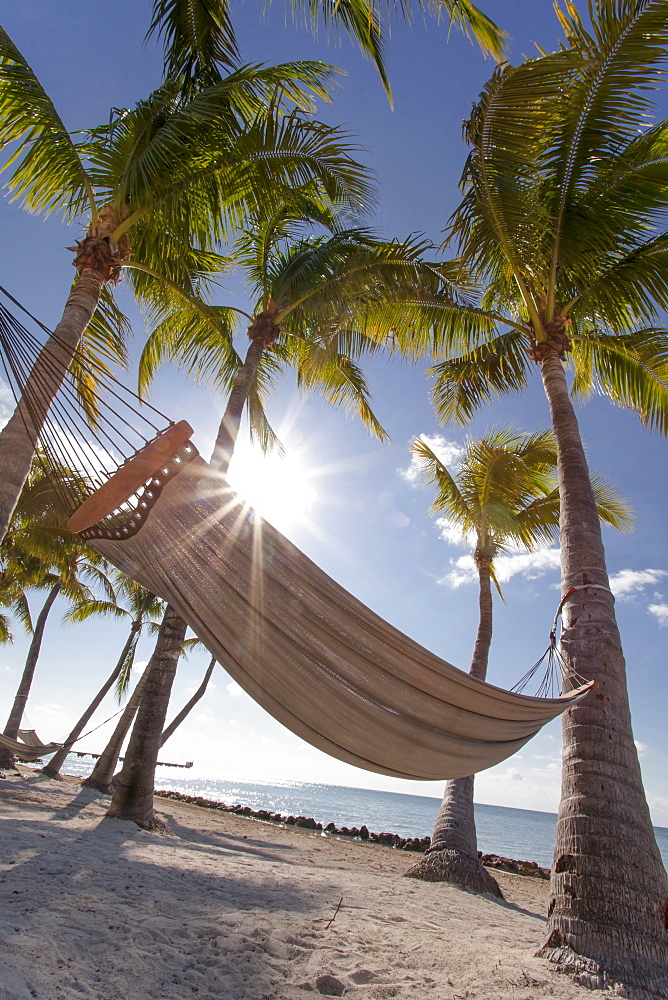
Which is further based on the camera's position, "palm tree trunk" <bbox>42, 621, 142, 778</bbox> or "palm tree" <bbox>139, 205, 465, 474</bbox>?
"palm tree trunk" <bbox>42, 621, 142, 778</bbox>

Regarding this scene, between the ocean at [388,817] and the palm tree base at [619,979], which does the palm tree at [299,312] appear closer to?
the palm tree base at [619,979]

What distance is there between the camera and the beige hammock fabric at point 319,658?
1744mm

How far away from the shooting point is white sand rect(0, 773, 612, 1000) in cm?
174

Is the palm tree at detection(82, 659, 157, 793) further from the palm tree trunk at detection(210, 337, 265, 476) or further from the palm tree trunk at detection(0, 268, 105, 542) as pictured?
the palm tree trunk at detection(0, 268, 105, 542)

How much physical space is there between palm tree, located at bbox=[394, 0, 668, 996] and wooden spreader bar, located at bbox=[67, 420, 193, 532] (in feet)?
6.61

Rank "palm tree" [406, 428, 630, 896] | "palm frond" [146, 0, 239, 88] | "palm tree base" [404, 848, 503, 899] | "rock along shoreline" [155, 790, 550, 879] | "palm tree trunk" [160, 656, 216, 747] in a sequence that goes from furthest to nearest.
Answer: "palm tree trunk" [160, 656, 216, 747] < "rock along shoreline" [155, 790, 550, 879] < "palm tree" [406, 428, 630, 896] < "palm tree base" [404, 848, 503, 899] < "palm frond" [146, 0, 239, 88]

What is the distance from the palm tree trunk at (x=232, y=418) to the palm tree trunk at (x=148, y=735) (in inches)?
55.5

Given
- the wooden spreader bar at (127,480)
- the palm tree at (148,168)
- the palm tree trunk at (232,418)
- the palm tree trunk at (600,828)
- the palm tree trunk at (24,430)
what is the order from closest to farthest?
the wooden spreader bar at (127,480) → the palm tree trunk at (600,828) → the palm tree trunk at (24,430) → the palm tree at (148,168) → the palm tree trunk at (232,418)

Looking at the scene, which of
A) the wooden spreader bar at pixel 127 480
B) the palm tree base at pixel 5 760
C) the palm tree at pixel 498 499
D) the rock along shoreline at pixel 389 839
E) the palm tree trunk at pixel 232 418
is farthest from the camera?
the rock along shoreline at pixel 389 839

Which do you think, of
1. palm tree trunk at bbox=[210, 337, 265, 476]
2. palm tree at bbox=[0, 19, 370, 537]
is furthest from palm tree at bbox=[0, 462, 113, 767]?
palm tree at bbox=[0, 19, 370, 537]

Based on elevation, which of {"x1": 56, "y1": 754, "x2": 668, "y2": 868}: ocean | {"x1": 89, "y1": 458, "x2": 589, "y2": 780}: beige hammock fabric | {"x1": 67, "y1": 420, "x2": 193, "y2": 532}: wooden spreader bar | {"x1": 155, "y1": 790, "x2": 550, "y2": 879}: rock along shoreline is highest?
{"x1": 67, "y1": 420, "x2": 193, "y2": 532}: wooden spreader bar

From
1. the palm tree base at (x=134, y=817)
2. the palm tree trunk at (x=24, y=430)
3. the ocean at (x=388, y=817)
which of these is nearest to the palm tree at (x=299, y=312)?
the palm tree trunk at (x=24, y=430)

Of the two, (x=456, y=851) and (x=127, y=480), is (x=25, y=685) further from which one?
(x=127, y=480)

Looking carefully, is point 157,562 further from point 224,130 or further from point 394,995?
point 224,130
